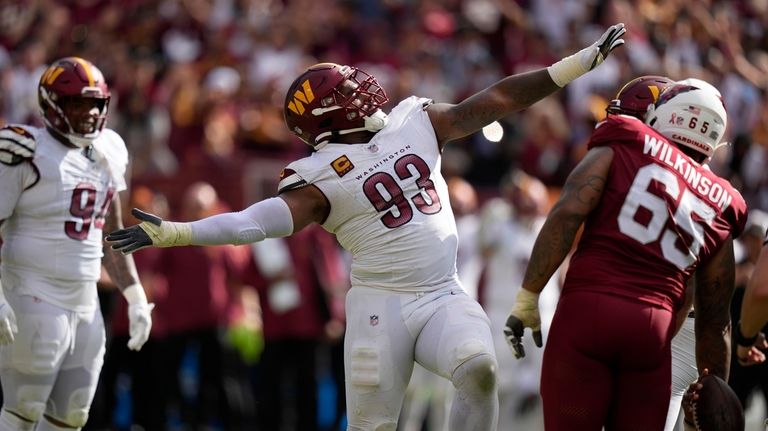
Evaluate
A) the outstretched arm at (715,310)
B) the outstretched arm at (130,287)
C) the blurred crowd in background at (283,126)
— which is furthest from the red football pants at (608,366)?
the blurred crowd in background at (283,126)

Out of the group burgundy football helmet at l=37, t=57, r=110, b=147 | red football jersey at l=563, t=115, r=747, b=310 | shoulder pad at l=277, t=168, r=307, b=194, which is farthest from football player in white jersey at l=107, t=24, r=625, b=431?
burgundy football helmet at l=37, t=57, r=110, b=147

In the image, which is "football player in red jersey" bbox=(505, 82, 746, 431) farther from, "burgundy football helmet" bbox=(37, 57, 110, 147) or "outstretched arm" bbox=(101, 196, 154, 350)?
"burgundy football helmet" bbox=(37, 57, 110, 147)

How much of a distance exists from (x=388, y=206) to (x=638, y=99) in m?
1.37

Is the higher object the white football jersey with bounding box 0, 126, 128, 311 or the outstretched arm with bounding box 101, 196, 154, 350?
the white football jersey with bounding box 0, 126, 128, 311

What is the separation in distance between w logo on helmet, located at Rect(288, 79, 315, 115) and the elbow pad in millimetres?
489

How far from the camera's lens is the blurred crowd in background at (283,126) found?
1067 cm

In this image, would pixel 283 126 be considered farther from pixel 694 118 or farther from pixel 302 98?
pixel 694 118

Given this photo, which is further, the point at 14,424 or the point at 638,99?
the point at 14,424

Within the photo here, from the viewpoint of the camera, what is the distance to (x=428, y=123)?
6.09 m

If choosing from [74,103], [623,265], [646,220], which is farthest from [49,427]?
[646,220]

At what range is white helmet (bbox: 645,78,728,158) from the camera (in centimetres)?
550

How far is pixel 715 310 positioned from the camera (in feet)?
18.1

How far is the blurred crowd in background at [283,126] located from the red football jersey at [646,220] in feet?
12.8

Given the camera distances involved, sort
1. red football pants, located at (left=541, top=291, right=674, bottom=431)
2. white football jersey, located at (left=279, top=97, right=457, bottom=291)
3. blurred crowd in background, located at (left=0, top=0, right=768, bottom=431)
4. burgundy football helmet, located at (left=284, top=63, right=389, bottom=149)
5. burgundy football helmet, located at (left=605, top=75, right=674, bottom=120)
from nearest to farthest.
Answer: red football pants, located at (left=541, top=291, right=674, bottom=431) → white football jersey, located at (left=279, top=97, right=457, bottom=291) → burgundy football helmet, located at (left=284, top=63, right=389, bottom=149) → burgundy football helmet, located at (left=605, top=75, right=674, bottom=120) → blurred crowd in background, located at (left=0, top=0, right=768, bottom=431)
